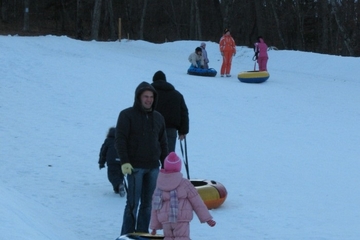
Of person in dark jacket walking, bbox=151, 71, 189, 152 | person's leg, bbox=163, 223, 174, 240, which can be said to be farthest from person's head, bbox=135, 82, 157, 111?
person in dark jacket walking, bbox=151, 71, 189, 152

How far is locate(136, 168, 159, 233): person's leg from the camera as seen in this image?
6.49 metres

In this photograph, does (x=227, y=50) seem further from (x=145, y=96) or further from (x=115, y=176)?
(x=145, y=96)

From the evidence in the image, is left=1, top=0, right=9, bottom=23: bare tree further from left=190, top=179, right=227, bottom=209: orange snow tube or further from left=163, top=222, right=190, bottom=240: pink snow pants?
left=163, top=222, right=190, bottom=240: pink snow pants

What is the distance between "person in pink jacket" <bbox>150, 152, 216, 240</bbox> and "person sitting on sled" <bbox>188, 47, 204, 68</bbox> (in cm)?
1525

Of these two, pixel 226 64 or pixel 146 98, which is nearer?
pixel 146 98

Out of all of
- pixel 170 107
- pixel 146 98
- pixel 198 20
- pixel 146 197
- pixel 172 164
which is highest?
pixel 198 20

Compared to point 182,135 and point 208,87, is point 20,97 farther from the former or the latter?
point 182,135

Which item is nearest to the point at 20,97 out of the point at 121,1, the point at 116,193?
the point at 116,193

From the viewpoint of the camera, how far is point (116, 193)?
8797 mm

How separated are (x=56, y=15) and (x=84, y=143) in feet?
129

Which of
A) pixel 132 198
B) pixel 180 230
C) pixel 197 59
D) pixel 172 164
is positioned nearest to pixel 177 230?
pixel 180 230

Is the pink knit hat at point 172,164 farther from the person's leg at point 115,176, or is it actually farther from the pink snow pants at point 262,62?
the pink snow pants at point 262,62

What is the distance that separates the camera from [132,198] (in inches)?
252

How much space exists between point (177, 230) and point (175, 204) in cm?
22
